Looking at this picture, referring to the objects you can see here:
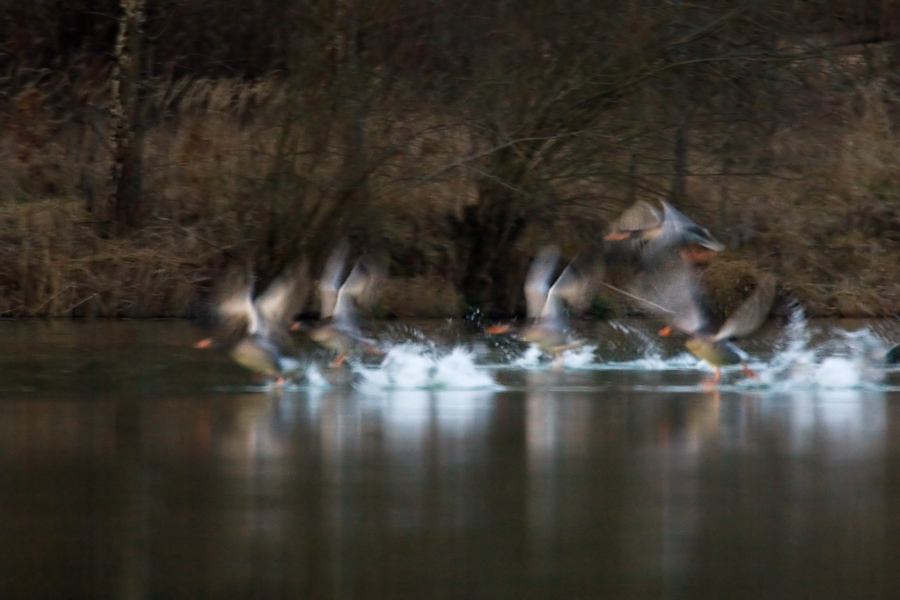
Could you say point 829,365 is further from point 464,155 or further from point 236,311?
point 464,155

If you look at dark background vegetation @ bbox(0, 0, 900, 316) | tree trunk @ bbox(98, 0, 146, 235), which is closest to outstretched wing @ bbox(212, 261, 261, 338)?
dark background vegetation @ bbox(0, 0, 900, 316)

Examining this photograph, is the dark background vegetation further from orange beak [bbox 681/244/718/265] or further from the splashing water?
orange beak [bbox 681/244/718/265]

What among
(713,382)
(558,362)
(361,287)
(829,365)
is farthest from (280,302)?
(829,365)

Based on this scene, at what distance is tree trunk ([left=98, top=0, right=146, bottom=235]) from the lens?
20953 millimetres

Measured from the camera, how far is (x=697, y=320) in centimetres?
1261

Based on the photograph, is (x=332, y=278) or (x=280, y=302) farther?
(x=332, y=278)

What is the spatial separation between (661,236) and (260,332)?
3.76 m

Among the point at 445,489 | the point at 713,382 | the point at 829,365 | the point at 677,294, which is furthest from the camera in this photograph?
the point at 677,294

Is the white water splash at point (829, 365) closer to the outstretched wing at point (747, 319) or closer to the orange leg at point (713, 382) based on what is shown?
the orange leg at point (713, 382)

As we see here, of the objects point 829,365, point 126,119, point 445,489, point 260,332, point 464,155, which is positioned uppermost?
point 126,119

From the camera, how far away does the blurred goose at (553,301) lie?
13.2 metres

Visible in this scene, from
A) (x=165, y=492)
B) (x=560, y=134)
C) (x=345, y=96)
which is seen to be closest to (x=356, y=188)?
(x=345, y=96)

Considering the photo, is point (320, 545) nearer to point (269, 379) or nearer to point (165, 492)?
point (165, 492)

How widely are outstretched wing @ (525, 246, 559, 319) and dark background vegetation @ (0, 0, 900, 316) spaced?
523 mm
